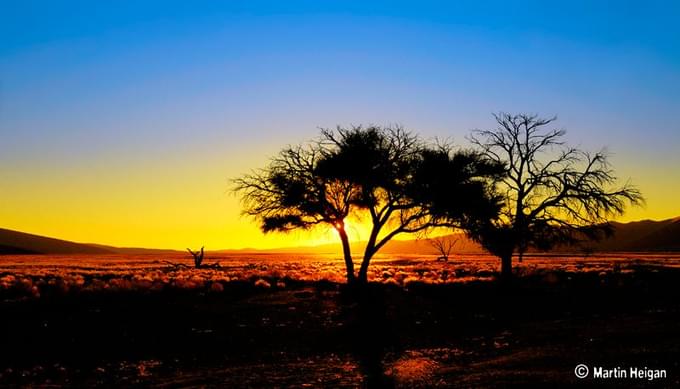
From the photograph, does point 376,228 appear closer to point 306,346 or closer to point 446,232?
point 446,232

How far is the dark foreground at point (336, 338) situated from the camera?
12172 mm

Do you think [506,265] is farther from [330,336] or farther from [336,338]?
[336,338]

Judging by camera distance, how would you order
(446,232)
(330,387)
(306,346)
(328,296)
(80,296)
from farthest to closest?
(446,232) → (328,296) → (80,296) → (306,346) → (330,387)

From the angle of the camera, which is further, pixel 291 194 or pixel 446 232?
pixel 446 232

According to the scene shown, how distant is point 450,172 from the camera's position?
108 feet

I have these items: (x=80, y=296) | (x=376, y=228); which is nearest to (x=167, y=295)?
(x=80, y=296)

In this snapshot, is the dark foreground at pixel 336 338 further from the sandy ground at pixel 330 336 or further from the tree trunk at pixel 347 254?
the tree trunk at pixel 347 254

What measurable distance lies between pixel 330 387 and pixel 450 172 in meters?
23.1

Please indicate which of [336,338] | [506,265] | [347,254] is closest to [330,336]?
[336,338]

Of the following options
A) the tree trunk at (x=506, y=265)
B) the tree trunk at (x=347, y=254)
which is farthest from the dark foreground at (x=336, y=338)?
the tree trunk at (x=506, y=265)

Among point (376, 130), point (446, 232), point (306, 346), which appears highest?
point (376, 130)

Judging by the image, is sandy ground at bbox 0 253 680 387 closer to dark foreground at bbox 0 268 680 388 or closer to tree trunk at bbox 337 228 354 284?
dark foreground at bbox 0 268 680 388

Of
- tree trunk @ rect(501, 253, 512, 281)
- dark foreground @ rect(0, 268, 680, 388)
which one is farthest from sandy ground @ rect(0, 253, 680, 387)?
tree trunk @ rect(501, 253, 512, 281)

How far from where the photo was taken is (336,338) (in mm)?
18078
